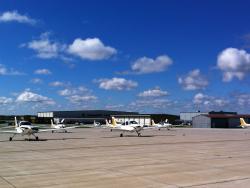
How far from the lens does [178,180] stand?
14.4 m

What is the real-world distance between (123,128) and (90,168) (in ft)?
118

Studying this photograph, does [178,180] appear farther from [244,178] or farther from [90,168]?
[90,168]

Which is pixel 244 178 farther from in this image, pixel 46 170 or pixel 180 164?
pixel 46 170

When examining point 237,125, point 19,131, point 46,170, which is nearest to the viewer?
point 46,170

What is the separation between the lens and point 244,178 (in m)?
14.9

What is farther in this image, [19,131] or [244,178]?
[19,131]

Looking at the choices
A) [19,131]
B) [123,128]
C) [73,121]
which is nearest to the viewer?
[19,131]

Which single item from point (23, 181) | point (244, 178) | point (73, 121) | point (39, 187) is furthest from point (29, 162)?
point (73, 121)

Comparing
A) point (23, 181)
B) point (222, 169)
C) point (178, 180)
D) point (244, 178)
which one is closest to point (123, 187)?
point (178, 180)

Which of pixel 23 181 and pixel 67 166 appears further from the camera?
pixel 67 166

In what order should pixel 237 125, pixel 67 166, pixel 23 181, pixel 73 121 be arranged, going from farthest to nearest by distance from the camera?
pixel 73 121 → pixel 237 125 → pixel 67 166 → pixel 23 181

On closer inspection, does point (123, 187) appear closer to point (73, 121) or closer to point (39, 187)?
point (39, 187)

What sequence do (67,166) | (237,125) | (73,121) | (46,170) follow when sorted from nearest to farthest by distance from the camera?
1. (46,170)
2. (67,166)
3. (237,125)
4. (73,121)

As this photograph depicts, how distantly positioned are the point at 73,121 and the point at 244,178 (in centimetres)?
16074
